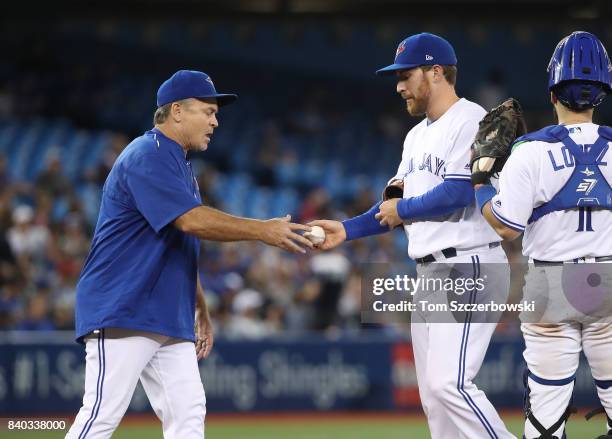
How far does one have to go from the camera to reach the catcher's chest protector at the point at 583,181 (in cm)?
456

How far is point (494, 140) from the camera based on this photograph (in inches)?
196

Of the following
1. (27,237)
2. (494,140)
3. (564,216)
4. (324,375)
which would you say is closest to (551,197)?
(564,216)

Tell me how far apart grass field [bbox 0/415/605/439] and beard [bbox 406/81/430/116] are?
4.48 meters

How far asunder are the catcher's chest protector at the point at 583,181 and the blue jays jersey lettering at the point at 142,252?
180 centimetres

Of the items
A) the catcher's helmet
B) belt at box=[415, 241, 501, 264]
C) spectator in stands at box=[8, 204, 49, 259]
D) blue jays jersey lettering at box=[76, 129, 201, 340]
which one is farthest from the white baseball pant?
spectator in stands at box=[8, 204, 49, 259]

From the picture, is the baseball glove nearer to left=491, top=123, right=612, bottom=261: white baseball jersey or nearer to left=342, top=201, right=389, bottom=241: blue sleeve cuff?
left=342, top=201, right=389, bottom=241: blue sleeve cuff

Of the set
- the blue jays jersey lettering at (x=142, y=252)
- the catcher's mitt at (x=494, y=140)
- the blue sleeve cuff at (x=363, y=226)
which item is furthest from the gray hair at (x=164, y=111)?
the catcher's mitt at (x=494, y=140)

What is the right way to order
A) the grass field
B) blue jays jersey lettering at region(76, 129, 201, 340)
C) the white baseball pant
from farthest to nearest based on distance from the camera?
1. the grass field
2. blue jays jersey lettering at region(76, 129, 201, 340)
3. the white baseball pant

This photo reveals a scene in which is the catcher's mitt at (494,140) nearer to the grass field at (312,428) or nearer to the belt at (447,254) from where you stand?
the belt at (447,254)

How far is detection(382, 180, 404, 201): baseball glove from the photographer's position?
5.73m

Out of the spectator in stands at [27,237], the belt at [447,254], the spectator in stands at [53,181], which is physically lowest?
the belt at [447,254]

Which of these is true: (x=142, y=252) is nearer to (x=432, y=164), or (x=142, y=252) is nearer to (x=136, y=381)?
(x=136, y=381)

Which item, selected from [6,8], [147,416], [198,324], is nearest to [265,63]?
[6,8]

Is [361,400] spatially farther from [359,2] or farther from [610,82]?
[359,2]
